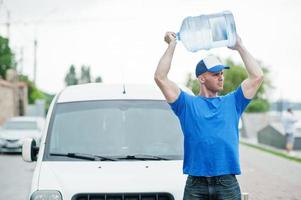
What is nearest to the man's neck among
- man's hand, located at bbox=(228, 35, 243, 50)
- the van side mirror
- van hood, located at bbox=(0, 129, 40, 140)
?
man's hand, located at bbox=(228, 35, 243, 50)

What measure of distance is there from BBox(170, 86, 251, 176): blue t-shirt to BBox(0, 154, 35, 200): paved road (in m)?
7.47

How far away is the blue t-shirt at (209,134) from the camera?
15.3 ft

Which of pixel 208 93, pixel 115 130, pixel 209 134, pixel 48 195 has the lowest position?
pixel 48 195

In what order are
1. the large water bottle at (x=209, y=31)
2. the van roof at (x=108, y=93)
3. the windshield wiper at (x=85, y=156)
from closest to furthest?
the large water bottle at (x=209, y=31), the windshield wiper at (x=85, y=156), the van roof at (x=108, y=93)

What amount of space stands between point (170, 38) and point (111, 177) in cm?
145

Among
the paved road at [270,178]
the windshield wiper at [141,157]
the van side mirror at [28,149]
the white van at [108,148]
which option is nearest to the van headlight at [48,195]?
the white van at [108,148]

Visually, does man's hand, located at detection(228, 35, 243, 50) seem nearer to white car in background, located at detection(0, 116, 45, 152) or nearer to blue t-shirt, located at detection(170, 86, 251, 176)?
blue t-shirt, located at detection(170, 86, 251, 176)

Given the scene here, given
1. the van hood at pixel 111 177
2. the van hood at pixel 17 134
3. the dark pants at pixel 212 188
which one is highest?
the dark pants at pixel 212 188

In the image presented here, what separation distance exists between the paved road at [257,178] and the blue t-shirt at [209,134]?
7140 millimetres

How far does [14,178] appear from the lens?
1544cm

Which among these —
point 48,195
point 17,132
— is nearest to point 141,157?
point 48,195

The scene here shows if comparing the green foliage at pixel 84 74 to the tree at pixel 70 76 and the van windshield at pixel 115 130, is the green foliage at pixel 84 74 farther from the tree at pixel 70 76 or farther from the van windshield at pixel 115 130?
the van windshield at pixel 115 130

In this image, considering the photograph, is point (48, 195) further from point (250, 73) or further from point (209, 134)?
point (250, 73)

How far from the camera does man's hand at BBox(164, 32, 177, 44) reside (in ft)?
16.3
